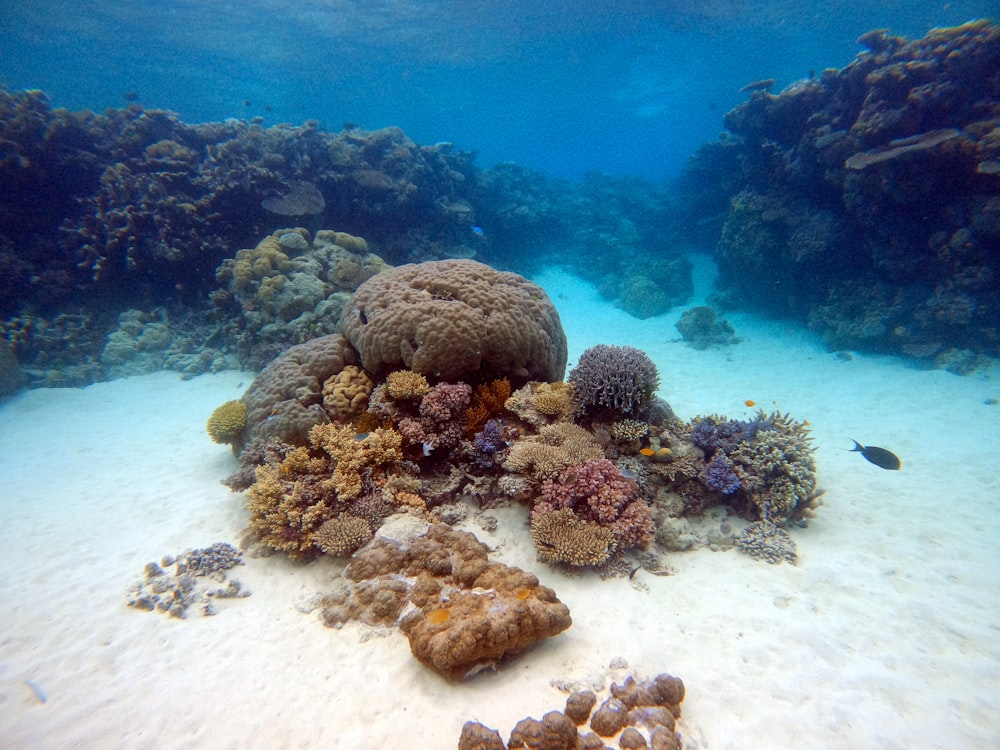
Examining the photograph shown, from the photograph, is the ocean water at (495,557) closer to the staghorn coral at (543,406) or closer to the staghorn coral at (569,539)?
the staghorn coral at (569,539)

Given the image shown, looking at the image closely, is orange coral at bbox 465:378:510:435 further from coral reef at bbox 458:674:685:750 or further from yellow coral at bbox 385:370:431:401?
coral reef at bbox 458:674:685:750

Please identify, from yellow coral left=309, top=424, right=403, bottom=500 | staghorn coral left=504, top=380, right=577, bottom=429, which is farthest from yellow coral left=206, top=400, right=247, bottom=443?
staghorn coral left=504, top=380, right=577, bottom=429

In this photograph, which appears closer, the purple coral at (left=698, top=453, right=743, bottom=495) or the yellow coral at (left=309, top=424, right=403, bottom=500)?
the yellow coral at (left=309, top=424, right=403, bottom=500)

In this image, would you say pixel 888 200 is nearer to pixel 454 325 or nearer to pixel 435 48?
pixel 454 325

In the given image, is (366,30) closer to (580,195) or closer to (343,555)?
(580,195)

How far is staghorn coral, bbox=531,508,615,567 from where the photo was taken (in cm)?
456

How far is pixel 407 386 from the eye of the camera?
593cm

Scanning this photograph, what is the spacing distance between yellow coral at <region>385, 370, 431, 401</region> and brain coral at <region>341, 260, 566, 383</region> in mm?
200

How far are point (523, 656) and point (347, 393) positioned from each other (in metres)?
4.35

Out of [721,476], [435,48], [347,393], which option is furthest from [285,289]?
[435,48]

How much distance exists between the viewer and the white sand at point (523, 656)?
126 inches

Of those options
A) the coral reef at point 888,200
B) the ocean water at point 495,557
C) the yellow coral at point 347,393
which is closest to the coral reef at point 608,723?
the ocean water at point 495,557

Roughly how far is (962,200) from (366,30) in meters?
42.7

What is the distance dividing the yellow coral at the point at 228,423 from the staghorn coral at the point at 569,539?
5.32m
